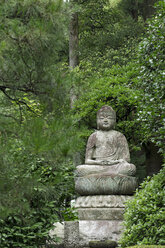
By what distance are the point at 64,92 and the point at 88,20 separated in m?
12.9

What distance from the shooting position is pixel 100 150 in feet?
29.9

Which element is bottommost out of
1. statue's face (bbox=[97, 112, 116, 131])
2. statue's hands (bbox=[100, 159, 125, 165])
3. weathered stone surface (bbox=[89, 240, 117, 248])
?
weathered stone surface (bbox=[89, 240, 117, 248])

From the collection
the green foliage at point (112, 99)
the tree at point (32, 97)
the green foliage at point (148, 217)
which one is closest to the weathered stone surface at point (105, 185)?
the green foliage at point (148, 217)

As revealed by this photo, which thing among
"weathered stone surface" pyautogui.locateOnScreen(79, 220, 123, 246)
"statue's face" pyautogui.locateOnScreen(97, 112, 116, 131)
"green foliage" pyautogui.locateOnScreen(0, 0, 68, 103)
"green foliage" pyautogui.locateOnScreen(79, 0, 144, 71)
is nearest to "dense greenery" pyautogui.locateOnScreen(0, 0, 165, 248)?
"green foliage" pyautogui.locateOnScreen(0, 0, 68, 103)

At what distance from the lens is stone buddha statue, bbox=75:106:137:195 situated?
315 inches

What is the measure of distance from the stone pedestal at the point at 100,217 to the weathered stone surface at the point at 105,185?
0.29 feet

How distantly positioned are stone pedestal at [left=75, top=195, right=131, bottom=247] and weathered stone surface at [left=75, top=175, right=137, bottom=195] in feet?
0.29

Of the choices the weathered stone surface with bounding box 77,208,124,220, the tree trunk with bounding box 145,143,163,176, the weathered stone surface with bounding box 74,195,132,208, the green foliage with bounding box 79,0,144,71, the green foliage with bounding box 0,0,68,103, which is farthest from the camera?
the green foliage with bounding box 79,0,144,71

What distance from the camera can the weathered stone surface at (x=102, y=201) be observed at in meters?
7.81

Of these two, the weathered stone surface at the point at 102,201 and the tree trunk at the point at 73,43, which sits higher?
the tree trunk at the point at 73,43

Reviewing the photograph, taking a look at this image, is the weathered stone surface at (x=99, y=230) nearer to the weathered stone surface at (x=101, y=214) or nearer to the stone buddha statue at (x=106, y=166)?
the weathered stone surface at (x=101, y=214)

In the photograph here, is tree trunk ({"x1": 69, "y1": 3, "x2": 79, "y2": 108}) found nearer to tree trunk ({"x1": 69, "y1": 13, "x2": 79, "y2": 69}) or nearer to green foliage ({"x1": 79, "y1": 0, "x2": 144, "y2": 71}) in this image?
tree trunk ({"x1": 69, "y1": 13, "x2": 79, "y2": 69})

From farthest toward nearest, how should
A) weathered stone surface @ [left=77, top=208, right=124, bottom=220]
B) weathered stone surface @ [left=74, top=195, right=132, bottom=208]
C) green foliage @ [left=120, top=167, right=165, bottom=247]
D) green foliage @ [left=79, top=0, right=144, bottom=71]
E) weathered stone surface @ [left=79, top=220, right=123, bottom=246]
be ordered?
green foliage @ [left=79, top=0, right=144, bottom=71] → weathered stone surface @ [left=74, top=195, right=132, bottom=208] → weathered stone surface @ [left=77, top=208, right=124, bottom=220] → weathered stone surface @ [left=79, top=220, right=123, bottom=246] → green foliage @ [left=120, top=167, right=165, bottom=247]

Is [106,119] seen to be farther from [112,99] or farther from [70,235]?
[70,235]
